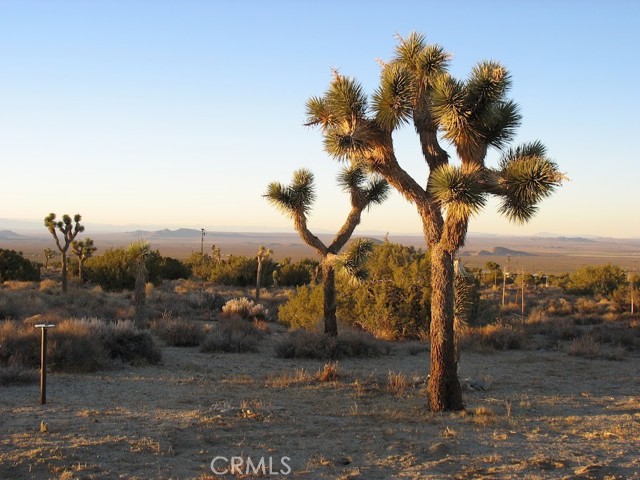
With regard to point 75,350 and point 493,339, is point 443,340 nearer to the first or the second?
point 75,350

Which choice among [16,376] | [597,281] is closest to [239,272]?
[597,281]

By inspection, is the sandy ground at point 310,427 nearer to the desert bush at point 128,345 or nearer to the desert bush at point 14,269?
the desert bush at point 128,345

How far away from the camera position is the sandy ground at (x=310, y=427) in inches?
256

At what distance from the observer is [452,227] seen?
29.7 ft

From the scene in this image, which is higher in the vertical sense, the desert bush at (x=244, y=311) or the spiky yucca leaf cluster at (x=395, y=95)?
the spiky yucca leaf cluster at (x=395, y=95)

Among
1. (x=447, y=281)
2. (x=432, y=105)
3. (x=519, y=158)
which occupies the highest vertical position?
(x=432, y=105)

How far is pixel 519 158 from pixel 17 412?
7843 mm

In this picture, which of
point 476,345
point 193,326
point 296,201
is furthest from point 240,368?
point 476,345

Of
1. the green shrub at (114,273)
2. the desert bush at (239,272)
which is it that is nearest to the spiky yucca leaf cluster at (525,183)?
the green shrub at (114,273)

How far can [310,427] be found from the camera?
8109mm

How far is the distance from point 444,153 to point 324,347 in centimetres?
687

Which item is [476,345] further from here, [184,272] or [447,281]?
[184,272]

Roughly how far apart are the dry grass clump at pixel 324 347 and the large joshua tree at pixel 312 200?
67cm

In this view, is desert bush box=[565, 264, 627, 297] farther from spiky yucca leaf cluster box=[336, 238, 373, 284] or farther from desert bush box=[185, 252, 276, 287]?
spiky yucca leaf cluster box=[336, 238, 373, 284]
